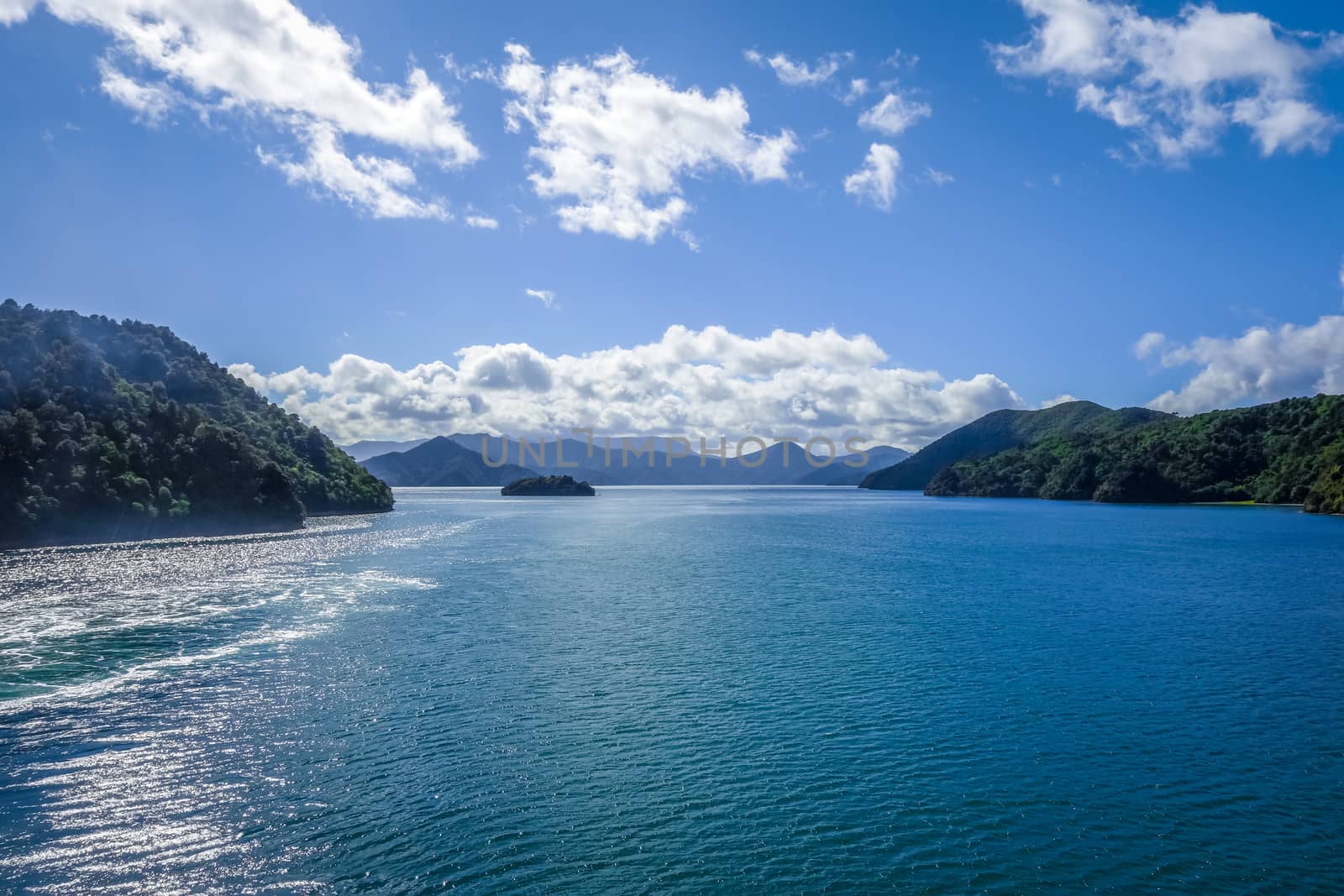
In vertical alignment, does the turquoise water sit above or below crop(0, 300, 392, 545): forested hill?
below

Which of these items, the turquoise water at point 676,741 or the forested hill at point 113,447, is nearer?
the turquoise water at point 676,741

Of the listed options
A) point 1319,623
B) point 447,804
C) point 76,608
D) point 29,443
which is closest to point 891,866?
point 447,804

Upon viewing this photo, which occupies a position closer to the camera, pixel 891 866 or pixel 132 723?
pixel 891 866

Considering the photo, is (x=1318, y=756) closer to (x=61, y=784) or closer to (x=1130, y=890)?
(x=1130, y=890)

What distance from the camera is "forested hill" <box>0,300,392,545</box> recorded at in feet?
339

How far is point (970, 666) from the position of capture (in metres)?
36.9

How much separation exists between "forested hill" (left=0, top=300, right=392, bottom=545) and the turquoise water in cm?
5435

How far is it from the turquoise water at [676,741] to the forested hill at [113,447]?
2140 inches

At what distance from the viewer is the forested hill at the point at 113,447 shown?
339 ft

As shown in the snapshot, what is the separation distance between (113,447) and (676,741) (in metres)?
129

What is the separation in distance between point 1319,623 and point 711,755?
149 ft

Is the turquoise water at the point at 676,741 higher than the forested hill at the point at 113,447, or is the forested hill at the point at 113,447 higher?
the forested hill at the point at 113,447

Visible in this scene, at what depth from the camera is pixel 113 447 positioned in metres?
117

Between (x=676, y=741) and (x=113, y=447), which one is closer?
(x=676, y=741)
